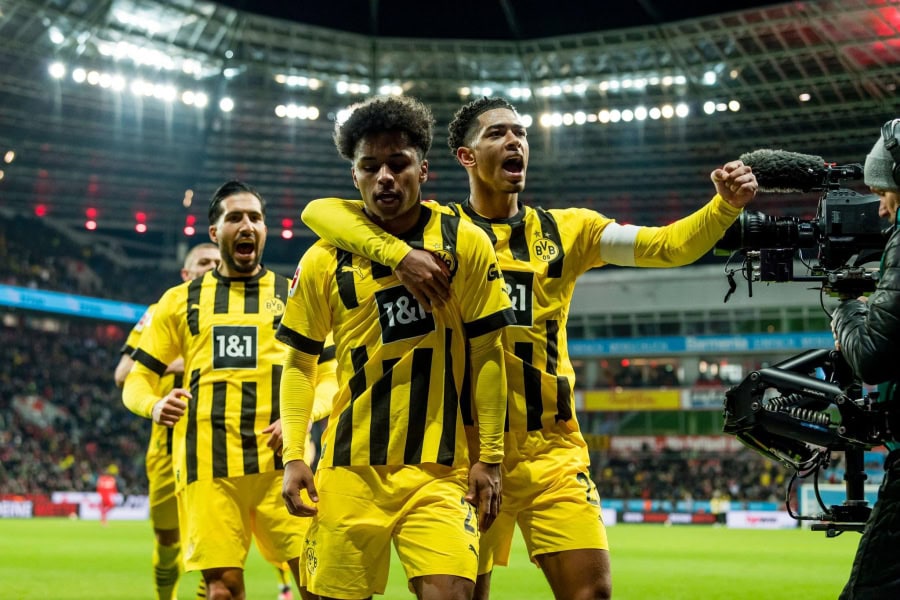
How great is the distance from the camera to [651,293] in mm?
39094

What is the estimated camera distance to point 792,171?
Answer: 162 inches

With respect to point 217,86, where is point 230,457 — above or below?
below

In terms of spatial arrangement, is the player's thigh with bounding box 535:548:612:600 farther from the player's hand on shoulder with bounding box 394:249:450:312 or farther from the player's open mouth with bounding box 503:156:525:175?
the player's open mouth with bounding box 503:156:525:175

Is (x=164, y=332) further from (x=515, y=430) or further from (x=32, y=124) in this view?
(x=32, y=124)

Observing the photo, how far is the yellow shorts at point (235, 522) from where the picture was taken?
17.0 feet

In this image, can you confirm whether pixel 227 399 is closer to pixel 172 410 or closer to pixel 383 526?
pixel 172 410

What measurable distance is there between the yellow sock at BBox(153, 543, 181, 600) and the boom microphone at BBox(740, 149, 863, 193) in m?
4.83

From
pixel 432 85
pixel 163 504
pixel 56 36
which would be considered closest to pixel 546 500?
pixel 163 504

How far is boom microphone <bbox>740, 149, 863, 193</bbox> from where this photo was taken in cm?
409

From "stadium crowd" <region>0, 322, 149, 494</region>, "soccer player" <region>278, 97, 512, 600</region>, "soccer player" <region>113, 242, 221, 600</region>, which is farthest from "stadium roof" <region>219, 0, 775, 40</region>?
"soccer player" <region>278, 97, 512, 600</region>

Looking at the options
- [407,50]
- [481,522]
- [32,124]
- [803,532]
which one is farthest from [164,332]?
[32,124]

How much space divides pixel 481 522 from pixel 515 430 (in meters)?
0.69

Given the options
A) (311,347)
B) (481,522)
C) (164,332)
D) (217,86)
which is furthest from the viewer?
(217,86)

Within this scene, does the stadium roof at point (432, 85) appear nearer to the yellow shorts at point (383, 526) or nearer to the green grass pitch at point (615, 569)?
the green grass pitch at point (615, 569)
